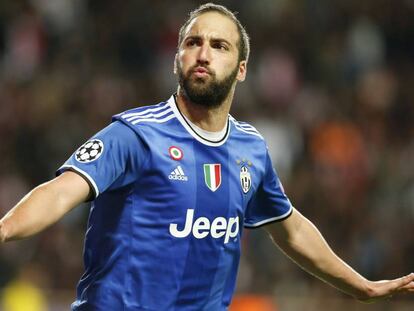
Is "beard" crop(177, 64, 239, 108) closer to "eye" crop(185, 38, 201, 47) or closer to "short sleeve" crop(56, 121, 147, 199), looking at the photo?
"eye" crop(185, 38, 201, 47)

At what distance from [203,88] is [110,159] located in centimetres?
66

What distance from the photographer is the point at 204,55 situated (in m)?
4.75

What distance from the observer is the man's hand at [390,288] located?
5383mm

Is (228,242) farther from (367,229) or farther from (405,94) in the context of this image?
(405,94)

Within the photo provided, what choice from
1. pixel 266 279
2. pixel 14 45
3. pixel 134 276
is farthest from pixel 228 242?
pixel 14 45

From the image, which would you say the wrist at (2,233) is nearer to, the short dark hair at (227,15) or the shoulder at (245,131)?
the short dark hair at (227,15)

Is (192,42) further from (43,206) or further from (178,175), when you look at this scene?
(43,206)

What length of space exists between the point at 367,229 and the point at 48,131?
12.4 feet

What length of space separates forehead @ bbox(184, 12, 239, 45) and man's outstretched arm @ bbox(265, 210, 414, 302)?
1.07 m

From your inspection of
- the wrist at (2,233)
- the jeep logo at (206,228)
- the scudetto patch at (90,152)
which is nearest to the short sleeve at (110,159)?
the scudetto patch at (90,152)

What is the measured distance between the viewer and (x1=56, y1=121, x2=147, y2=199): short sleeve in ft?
14.0

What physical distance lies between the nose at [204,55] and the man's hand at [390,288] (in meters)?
1.56

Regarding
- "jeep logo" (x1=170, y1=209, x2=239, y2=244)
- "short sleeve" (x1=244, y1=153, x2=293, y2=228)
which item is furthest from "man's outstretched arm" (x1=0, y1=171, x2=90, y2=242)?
"short sleeve" (x1=244, y1=153, x2=293, y2=228)

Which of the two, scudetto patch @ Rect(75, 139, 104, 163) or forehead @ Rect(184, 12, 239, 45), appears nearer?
scudetto patch @ Rect(75, 139, 104, 163)
